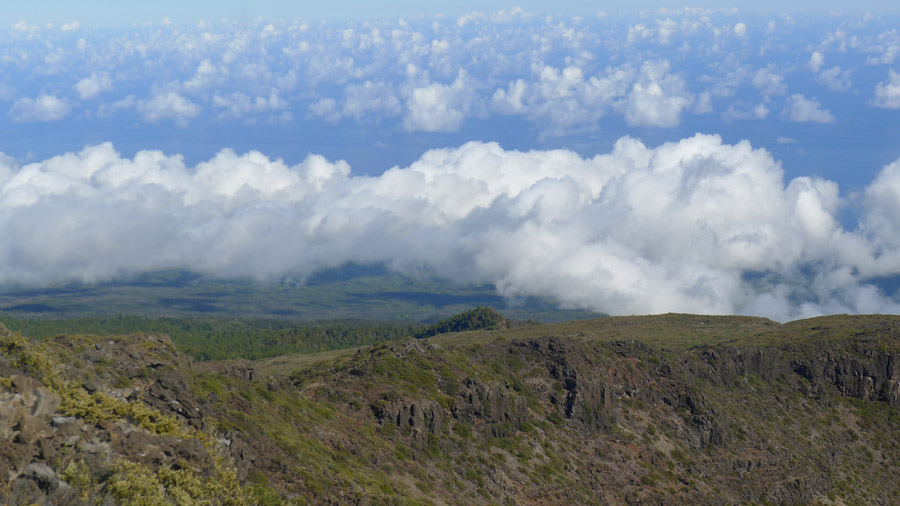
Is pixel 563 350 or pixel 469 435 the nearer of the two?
pixel 469 435

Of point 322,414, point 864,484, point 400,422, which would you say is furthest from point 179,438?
point 864,484

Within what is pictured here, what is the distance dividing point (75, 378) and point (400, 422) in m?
32.5

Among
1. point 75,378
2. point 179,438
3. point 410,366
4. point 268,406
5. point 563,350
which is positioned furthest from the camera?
point 563,350

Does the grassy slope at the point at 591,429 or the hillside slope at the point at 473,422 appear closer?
the hillside slope at the point at 473,422

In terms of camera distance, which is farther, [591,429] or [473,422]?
[591,429]

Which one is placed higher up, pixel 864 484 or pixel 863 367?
pixel 863 367

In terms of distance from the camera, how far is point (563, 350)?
91.4 m

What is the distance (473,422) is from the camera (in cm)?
7388

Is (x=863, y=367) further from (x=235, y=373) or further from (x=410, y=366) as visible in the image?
(x=235, y=373)

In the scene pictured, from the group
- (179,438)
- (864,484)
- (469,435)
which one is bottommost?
(864,484)

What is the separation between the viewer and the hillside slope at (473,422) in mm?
32750

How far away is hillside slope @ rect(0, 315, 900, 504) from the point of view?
107 ft

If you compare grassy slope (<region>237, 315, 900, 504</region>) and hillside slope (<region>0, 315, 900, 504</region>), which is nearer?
hillside slope (<region>0, 315, 900, 504</region>)

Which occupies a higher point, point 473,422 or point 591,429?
point 473,422
